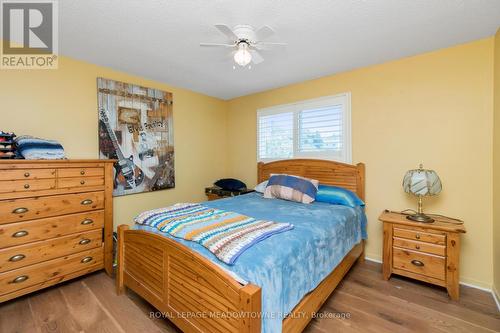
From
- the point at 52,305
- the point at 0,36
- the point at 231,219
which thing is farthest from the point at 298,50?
the point at 52,305

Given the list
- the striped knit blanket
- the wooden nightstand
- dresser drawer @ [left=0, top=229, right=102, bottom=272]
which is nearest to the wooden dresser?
dresser drawer @ [left=0, top=229, right=102, bottom=272]

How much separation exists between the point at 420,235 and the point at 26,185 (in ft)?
12.0

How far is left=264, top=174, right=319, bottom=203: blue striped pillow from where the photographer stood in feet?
9.11

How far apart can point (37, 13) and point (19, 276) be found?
7.32ft

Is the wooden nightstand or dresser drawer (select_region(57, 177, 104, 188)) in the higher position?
dresser drawer (select_region(57, 177, 104, 188))

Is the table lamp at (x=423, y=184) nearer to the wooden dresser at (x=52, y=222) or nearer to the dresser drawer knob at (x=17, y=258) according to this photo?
the wooden dresser at (x=52, y=222)

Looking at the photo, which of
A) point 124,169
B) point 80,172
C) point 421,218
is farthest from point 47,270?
point 421,218

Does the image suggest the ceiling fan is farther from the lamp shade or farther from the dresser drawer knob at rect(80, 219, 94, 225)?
the dresser drawer knob at rect(80, 219, 94, 225)

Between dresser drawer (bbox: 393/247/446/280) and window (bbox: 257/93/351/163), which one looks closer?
dresser drawer (bbox: 393/247/446/280)

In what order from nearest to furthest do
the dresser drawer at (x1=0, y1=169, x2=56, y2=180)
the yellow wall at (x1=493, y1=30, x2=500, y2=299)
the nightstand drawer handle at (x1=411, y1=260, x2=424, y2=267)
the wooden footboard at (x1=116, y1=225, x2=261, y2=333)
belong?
the wooden footboard at (x1=116, y1=225, x2=261, y2=333), the dresser drawer at (x1=0, y1=169, x2=56, y2=180), the yellow wall at (x1=493, y1=30, x2=500, y2=299), the nightstand drawer handle at (x1=411, y1=260, x2=424, y2=267)

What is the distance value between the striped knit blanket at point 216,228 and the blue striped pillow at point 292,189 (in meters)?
1.04

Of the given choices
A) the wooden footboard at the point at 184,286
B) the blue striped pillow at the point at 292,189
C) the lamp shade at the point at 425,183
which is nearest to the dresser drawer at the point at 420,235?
the lamp shade at the point at 425,183

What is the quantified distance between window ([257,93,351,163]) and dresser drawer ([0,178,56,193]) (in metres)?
2.82

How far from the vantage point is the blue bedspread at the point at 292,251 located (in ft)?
3.99
